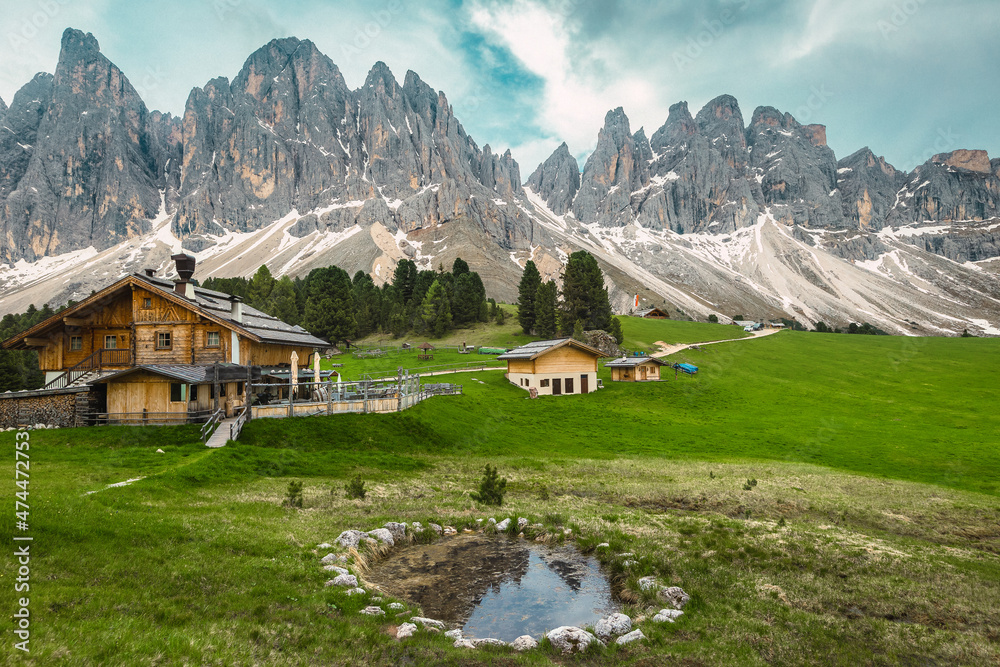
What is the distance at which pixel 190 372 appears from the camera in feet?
95.0

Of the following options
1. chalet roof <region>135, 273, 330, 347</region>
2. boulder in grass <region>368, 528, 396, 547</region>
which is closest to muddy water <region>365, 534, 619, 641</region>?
boulder in grass <region>368, 528, 396, 547</region>

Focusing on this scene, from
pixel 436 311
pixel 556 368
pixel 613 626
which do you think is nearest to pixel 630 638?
pixel 613 626

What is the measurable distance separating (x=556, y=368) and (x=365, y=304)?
5751 cm

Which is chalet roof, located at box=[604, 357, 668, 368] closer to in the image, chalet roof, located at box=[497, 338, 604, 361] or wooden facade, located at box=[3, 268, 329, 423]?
chalet roof, located at box=[497, 338, 604, 361]

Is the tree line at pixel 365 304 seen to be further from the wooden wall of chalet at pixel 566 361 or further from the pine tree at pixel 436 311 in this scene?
the wooden wall of chalet at pixel 566 361

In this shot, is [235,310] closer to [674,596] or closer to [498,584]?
[498,584]

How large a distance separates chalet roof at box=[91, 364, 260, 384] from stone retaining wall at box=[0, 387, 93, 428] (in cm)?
122

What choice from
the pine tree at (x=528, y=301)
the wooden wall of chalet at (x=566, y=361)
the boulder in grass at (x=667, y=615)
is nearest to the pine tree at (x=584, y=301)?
the pine tree at (x=528, y=301)

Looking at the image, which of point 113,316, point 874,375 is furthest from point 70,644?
point 874,375

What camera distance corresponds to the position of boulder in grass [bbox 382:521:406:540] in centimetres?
1611

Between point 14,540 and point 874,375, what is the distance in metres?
85.9

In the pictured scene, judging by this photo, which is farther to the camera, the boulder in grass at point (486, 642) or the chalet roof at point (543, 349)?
the chalet roof at point (543, 349)

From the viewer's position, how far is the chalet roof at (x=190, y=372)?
88.4 feet

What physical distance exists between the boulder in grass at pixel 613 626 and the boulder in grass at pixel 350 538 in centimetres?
722
